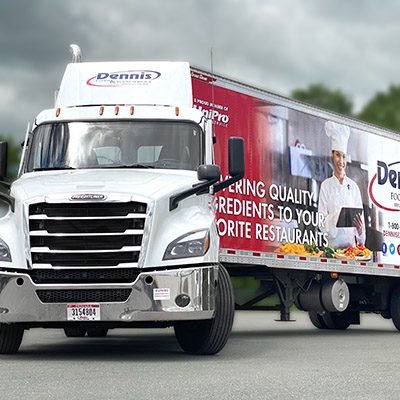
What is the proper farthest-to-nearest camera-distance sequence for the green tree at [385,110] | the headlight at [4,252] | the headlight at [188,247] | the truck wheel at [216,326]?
the green tree at [385,110]
the truck wheel at [216,326]
the headlight at [4,252]
the headlight at [188,247]

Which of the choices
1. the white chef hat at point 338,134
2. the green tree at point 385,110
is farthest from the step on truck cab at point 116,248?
the green tree at point 385,110

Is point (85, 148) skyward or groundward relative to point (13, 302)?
skyward

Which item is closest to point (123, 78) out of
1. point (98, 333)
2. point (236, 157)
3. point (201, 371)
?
point (236, 157)

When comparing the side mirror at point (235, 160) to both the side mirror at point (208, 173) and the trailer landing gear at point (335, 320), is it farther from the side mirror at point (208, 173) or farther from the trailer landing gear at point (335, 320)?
the trailer landing gear at point (335, 320)

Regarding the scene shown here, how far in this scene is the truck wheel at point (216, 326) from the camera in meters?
12.7

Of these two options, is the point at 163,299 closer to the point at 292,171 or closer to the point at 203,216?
the point at 203,216

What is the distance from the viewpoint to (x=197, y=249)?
12.0 m

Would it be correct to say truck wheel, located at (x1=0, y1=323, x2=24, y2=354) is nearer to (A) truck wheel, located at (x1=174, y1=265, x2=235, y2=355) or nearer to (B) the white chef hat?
(A) truck wheel, located at (x1=174, y1=265, x2=235, y2=355)

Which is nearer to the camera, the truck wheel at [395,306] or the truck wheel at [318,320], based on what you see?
the truck wheel at [395,306]

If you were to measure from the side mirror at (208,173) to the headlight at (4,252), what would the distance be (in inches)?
91.5

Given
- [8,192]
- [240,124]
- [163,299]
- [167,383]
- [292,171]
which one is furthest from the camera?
[292,171]

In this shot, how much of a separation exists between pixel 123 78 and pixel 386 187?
26.3ft

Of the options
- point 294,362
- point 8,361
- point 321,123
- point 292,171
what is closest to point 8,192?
point 8,361

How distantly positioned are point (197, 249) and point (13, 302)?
2069mm
